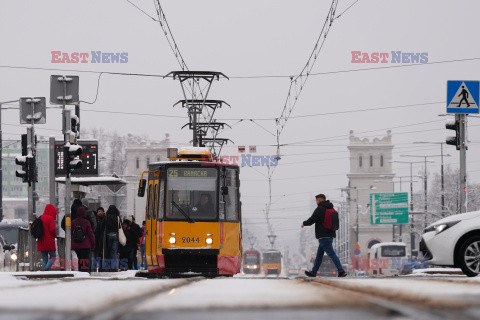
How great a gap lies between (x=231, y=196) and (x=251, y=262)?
7624cm

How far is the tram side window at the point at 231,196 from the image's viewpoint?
73.6 feet

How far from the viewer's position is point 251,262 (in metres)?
98.2

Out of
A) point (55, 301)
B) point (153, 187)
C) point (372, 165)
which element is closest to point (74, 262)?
point (153, 187)

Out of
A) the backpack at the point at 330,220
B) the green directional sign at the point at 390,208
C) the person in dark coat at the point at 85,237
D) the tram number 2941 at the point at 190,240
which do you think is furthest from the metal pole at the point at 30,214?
the green directional sign at the point at 390,208

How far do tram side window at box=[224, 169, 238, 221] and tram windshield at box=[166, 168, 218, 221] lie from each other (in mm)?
319

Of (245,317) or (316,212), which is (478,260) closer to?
(316,212)

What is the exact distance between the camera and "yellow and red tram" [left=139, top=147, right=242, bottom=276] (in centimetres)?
2175

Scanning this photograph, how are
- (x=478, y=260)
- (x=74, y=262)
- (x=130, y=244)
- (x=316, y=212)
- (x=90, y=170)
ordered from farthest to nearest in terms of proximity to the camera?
(x=90, y=170) → (x=74, y=262) → (x=130, y=244) → (x=316, y=212) → (x=478, y=260)

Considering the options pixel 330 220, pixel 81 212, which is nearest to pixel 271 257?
pixel 81 212

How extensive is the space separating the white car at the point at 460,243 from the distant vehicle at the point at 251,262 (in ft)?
272

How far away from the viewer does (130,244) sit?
24438 millimetres

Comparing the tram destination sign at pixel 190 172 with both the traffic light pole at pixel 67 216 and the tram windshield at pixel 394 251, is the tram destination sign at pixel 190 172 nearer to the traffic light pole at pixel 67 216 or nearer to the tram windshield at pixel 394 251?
the traffic light pole at pixel 67 216

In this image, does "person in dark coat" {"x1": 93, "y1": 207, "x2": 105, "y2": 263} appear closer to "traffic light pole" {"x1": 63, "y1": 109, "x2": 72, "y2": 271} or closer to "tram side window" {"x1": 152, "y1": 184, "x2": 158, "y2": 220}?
"tram side window" {"x1": 152, "y1": 184, "x2": 158, "y2": 220}

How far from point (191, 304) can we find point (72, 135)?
55.5 feet
